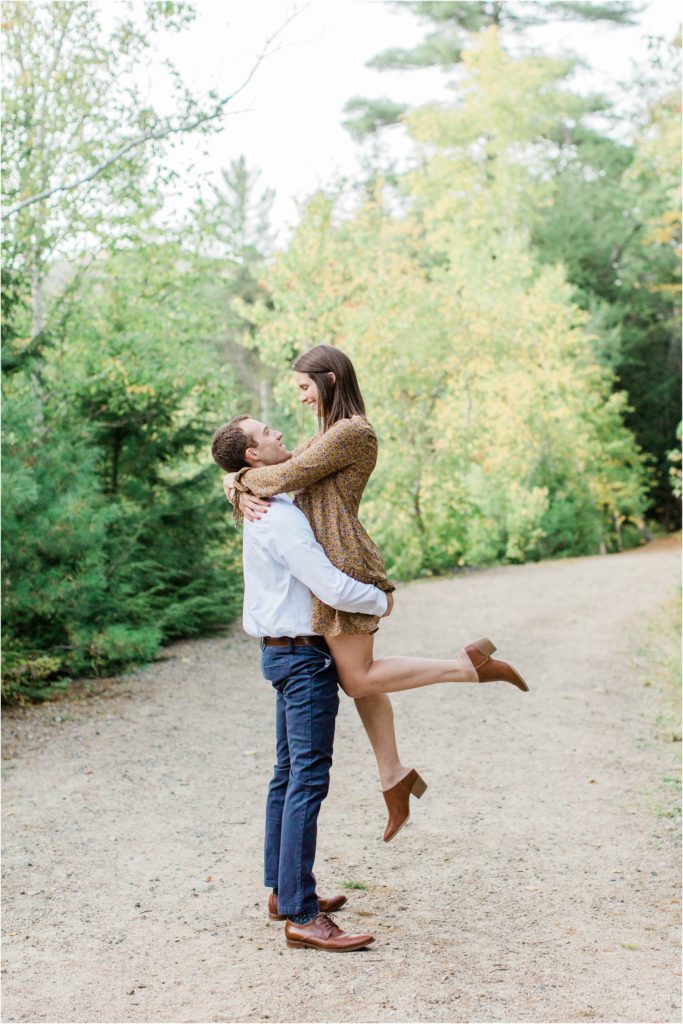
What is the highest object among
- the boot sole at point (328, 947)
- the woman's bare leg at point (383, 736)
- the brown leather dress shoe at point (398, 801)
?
the woman's bare leg at point (383, 736)

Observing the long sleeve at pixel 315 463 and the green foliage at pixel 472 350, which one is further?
the green foliage at pixel 472 350

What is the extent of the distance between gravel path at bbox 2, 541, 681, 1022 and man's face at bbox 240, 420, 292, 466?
1.70m

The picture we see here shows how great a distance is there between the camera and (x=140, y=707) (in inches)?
296

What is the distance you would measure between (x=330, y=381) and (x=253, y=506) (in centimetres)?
51

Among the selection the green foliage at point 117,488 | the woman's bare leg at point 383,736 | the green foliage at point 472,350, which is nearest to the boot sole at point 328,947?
the woman's bare leg at point 383,736

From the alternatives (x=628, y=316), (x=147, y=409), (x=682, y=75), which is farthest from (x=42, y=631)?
(x=628, y=316)

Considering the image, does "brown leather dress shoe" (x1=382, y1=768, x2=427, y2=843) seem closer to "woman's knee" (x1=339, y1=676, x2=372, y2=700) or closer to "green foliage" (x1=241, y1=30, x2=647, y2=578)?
"woman's knee" (x1=339, y1=676, x2=372, y2=700)

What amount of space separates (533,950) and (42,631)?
204 inches

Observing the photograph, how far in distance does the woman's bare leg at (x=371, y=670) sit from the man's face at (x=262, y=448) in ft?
2.18

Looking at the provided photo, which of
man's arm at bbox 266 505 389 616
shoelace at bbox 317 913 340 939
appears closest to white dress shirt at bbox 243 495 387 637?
man's arm at bbox 266 505 389 616

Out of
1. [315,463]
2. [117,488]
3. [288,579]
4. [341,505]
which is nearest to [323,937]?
[288,579]

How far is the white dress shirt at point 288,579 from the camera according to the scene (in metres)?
3.40

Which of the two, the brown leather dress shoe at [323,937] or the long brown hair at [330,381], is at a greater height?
the long brown hair at [330,381]

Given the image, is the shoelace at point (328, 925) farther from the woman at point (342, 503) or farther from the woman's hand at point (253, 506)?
the woman's hand at point (253, 506)
